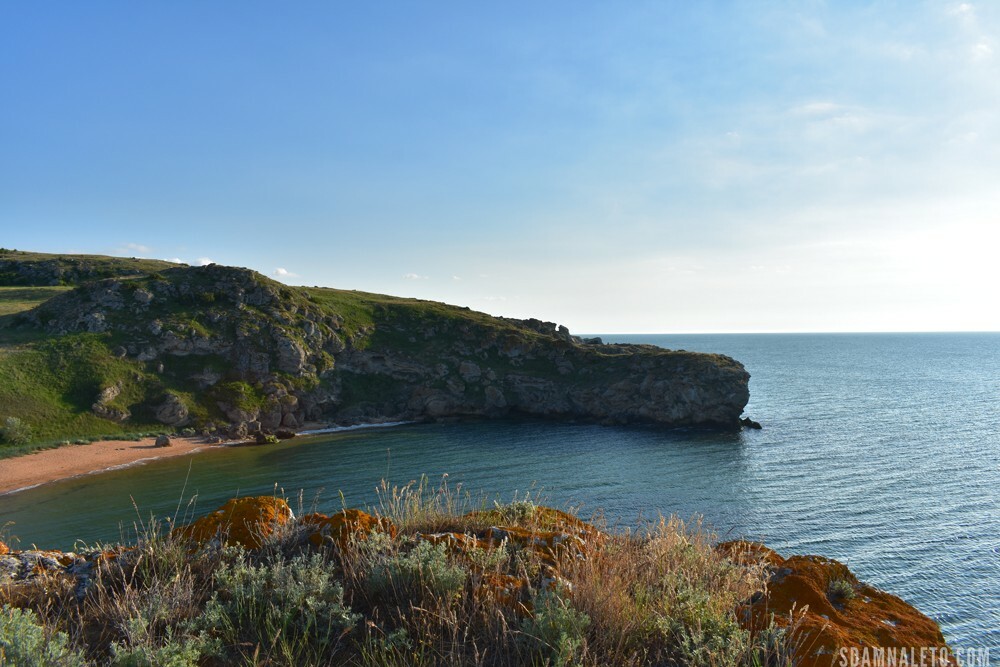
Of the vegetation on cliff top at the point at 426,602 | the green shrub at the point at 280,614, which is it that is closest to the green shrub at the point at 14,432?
the vegetation on cliff top at the point at 426,602

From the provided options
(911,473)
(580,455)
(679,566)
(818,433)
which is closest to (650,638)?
(679,566)

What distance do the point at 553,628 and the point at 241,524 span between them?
4.26 metres

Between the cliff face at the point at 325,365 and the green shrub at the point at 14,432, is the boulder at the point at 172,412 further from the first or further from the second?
the green shrub at the point at 14,432

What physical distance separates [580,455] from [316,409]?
3337 cm

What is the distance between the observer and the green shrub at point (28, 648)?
3.42 metres

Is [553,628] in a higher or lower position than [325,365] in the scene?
higher

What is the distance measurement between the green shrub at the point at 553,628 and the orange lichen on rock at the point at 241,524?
3.60 meters

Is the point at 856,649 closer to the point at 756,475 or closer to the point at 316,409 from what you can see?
the point at 756,475

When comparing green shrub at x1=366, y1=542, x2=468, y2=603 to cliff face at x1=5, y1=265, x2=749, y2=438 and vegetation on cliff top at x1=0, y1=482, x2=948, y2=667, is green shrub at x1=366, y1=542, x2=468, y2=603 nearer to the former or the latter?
vegetation on cliff top at x1=0, y1=482, x2=948, y2=667

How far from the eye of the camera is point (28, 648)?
342 cm

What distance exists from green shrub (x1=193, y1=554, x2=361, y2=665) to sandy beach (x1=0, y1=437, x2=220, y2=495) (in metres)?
41.5

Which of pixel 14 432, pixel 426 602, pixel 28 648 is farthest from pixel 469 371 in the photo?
pixel 28 648

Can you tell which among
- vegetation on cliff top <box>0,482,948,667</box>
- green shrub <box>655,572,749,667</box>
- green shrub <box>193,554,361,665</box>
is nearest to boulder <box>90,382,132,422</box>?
vegetation on cliff top <box>0,482,948,667</box>

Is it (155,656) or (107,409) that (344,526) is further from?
(107,409)
